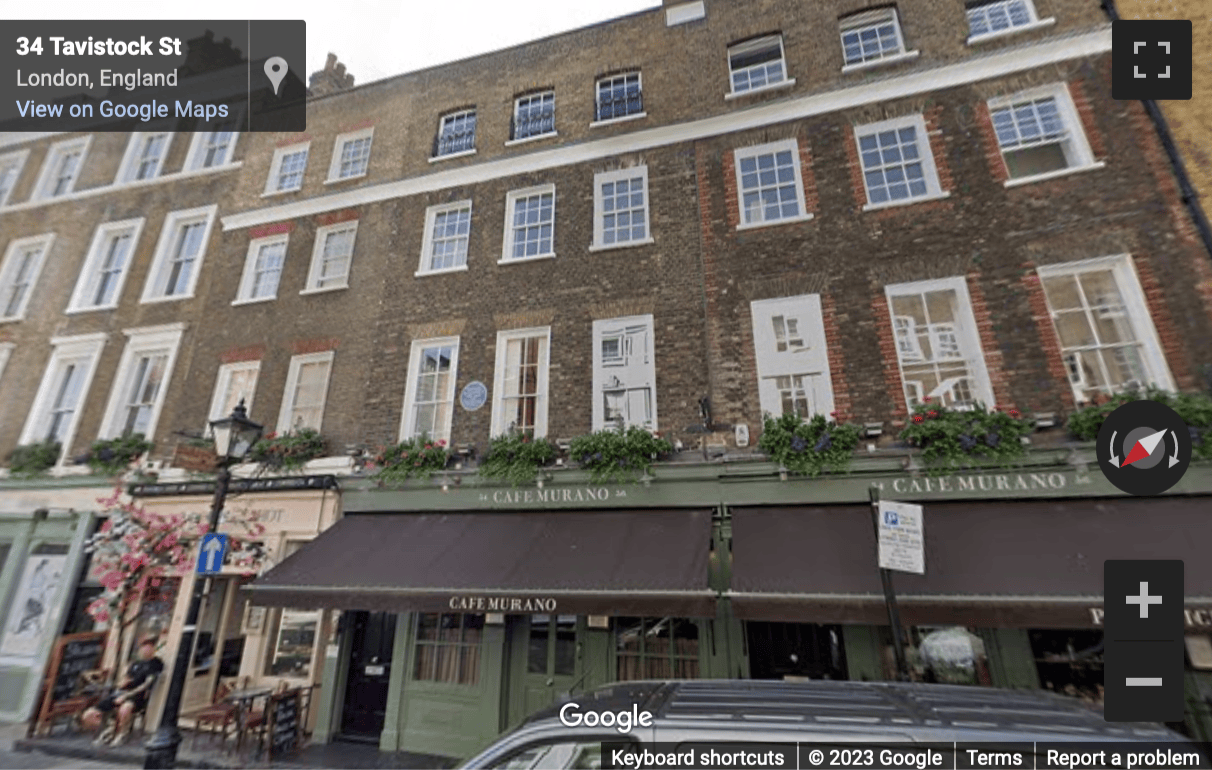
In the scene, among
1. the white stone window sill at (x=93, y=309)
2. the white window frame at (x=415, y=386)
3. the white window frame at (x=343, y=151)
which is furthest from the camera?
the white stone window sill at (x=93, y=309)

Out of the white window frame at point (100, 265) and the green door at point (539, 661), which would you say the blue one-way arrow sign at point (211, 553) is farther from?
the white window frame at point (100, 265)

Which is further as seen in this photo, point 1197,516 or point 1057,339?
point 1057,339

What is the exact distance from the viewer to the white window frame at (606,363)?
928 centimetres

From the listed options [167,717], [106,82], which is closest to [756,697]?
[167,717]

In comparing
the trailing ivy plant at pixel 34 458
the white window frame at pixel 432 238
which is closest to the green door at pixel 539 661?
the white window frame at pixel 432 238

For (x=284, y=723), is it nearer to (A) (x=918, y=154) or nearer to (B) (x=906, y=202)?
(B) (x=906, y=202)

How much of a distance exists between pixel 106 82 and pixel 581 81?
1327 cm

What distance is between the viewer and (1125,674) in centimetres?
468

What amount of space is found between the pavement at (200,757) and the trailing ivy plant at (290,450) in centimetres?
472

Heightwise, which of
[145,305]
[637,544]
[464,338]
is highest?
[145,305]

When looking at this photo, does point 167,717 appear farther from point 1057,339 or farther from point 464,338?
point 1057,339

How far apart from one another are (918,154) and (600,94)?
6948 millimetres

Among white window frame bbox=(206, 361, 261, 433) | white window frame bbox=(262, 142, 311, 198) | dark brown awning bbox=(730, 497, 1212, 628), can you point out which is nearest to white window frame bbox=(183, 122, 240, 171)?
white window frame bbox=(262, 142, 311, 198)

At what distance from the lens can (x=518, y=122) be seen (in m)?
12.6
